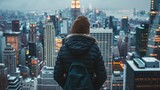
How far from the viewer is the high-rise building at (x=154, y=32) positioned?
66.2 feet

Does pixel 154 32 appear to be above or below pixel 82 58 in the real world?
below

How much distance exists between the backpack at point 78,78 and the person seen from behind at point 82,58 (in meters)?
0.03

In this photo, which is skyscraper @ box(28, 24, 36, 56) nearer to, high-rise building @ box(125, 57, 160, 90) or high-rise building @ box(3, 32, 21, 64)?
high-rise building @ box(3, 32, 21, 64)

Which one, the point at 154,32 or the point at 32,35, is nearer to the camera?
the point at 154,32

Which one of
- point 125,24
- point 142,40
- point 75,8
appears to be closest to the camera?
point 142,40

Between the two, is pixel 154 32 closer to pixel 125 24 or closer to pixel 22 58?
pixel 22 58

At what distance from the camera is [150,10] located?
23.2 metres

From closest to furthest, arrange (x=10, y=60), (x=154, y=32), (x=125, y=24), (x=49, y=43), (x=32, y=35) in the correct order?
(x=10, y=60), (x=154, y=32), (x=49, y=43), (x=32, y=35), (x=125, y=24)

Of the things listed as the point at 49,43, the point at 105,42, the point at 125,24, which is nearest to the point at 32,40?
the point at 49,43

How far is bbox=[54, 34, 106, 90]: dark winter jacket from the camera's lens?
4.48ft

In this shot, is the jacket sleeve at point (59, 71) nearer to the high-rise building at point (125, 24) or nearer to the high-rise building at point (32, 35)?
the high-rise building at point (32, 35)

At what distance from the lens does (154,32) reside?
70.3 feet

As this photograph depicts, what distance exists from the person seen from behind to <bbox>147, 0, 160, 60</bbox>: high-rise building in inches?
717

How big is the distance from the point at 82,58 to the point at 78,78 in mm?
106
